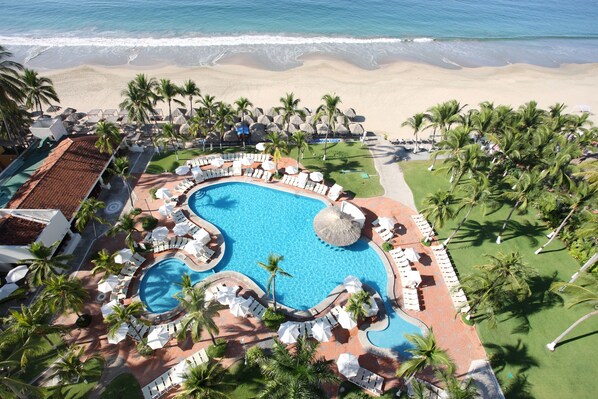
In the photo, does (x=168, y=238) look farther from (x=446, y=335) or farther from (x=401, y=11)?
(x=401, y=11)

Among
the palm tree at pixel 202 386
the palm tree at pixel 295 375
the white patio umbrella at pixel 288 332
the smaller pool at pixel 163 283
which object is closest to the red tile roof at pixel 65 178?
the smaller pool at pixel 163 283

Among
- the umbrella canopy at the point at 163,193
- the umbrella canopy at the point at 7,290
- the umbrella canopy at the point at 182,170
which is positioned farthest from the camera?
the umbrella canopy at the point at 182,170

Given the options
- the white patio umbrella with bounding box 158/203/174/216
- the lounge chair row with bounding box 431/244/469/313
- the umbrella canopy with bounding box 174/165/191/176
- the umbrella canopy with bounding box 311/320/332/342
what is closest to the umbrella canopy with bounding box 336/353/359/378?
the umbrella canopy with bounding box 311/320/332/342

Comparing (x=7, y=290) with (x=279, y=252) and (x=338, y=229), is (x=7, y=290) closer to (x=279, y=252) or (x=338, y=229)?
(x=279, y=252)

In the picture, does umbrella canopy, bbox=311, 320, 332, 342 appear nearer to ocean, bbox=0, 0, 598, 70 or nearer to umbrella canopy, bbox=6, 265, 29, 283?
umbrella canopy, bbox=6, 265, 29, 283

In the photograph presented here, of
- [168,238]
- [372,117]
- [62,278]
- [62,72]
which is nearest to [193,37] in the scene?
[62,72]

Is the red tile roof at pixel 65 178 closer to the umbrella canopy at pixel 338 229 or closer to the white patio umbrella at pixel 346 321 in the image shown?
the umbrella canopy at pixel 338 229
